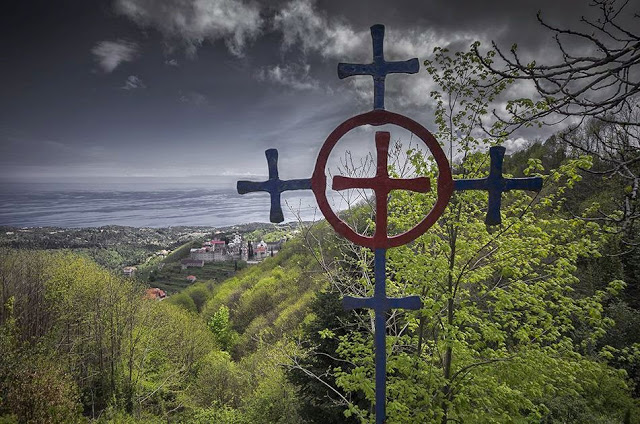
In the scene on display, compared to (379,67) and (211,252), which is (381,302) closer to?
(379,67)

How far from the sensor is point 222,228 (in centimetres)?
9825

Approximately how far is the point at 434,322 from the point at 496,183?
3195 millimetres

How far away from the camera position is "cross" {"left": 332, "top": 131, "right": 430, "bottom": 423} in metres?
2.53

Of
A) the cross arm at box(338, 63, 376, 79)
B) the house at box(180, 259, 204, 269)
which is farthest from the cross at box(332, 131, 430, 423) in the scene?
the house at box(180, 259, 204, 269)

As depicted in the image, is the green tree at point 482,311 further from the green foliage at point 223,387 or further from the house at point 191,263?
the house at point 191,263

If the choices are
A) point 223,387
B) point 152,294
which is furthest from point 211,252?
point 223,387

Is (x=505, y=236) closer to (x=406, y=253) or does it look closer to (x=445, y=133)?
(x=406, y=253)

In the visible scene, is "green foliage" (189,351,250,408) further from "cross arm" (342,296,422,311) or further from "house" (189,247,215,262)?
"house" (189,247,215,262)

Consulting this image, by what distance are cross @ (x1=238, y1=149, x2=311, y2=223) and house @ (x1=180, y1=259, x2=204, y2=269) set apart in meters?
83.0

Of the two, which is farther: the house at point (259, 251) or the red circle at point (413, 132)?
the house at point (259, 251)

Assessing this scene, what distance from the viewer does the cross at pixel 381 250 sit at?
253 centimetres

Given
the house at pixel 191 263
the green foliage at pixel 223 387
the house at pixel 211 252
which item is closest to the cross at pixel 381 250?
the green foliage at pixel 223 387

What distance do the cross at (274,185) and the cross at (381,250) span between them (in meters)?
0.31

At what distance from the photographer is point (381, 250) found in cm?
262
